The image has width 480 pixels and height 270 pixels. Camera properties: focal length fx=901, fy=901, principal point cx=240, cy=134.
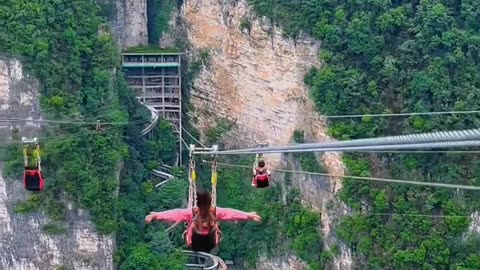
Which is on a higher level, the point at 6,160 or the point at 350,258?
the point at 6,160

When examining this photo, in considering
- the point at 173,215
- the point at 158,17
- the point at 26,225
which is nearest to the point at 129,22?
the point at 158,17

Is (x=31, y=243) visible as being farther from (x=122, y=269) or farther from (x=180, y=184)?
(x=180, y=184)

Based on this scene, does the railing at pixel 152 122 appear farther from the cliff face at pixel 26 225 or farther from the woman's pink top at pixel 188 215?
the woman's pink top at pixel 188 215

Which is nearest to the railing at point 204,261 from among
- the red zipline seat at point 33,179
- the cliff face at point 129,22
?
the cliff face at point 129,22

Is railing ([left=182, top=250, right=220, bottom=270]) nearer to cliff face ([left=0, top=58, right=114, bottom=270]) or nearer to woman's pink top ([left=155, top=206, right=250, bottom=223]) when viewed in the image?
cliff face ([left=0, top=58, right=114, bottom=270])

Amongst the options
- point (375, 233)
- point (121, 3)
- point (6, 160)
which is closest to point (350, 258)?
point (375, 233)

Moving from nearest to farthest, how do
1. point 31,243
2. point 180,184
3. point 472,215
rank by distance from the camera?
point 472,215 < point 31,243 < point 180,184
